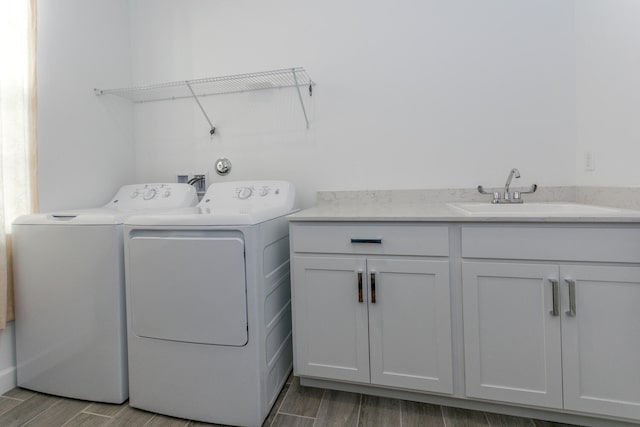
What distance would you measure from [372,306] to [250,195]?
→ 96 centimetres

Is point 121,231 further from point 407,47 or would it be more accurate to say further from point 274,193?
point 407,47

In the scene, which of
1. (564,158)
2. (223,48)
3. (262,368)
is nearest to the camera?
(262,368)

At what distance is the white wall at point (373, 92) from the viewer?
1710 mm

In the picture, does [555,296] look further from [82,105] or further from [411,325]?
[82,105]

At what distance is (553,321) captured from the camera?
3.82ft

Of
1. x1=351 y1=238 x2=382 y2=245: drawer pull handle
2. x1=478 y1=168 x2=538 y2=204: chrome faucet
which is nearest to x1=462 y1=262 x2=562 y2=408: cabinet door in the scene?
x1=351 y1=238 x2=382 y2=245: drawer pull handle

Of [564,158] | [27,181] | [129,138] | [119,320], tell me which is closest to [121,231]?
[119,320]

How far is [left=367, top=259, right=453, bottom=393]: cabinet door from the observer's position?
1.26 metres

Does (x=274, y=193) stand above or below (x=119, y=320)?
above

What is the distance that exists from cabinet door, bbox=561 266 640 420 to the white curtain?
2468 millimetres

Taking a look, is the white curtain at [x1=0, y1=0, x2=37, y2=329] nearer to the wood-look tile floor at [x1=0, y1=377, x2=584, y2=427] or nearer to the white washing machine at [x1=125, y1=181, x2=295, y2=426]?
the wood-look tile floor at [x1=0, y1=377, x2=584, y2=427]

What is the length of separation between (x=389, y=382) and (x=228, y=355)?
2.29ft

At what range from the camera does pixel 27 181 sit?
1.56 m

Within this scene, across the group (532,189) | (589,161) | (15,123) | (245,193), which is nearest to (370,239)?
(245,193)
